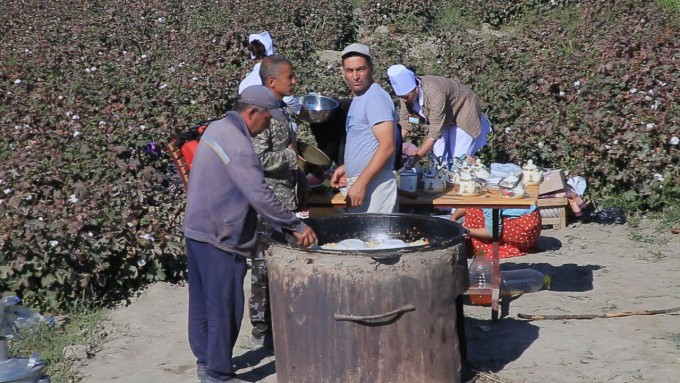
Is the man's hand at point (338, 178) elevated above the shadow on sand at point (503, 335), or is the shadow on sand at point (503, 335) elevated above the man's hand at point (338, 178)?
the man's hand at point (338, 178)

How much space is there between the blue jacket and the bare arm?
0.77 meters

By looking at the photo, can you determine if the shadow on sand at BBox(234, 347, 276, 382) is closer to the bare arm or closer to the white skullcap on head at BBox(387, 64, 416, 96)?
the bare arm

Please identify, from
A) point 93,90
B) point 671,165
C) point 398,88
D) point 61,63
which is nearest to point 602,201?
point 671,165

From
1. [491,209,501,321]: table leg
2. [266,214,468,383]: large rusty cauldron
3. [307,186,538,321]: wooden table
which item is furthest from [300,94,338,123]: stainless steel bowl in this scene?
[266,214,468,383]: large rusty cauldron

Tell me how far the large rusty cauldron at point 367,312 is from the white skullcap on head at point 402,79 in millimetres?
2959

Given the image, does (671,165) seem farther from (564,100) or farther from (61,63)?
(61,63)

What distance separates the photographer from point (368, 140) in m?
5.82

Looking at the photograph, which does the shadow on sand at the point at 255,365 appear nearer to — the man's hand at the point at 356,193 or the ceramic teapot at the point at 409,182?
the man's hand at the point at 356,193

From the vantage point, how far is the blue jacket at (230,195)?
4891 millimetres

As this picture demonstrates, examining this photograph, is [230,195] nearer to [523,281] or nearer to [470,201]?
[470,201]

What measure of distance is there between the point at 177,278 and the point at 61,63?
14.1 feet

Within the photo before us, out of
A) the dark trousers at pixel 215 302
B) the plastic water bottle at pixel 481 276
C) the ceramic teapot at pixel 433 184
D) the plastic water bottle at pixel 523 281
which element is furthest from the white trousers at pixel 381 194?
the plastic water bottle at pixel 523 281

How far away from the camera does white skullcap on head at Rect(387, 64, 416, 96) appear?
24.9 feet

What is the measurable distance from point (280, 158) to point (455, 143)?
303 cm
